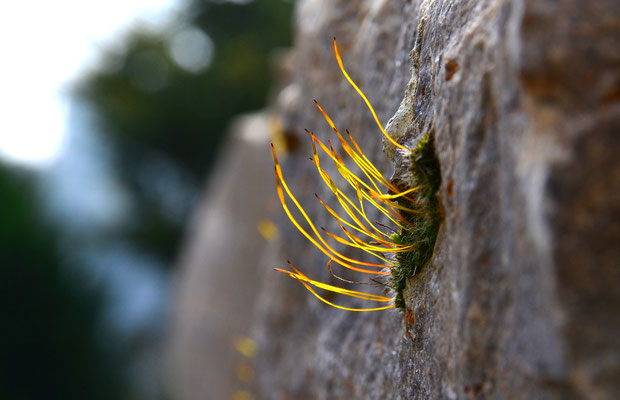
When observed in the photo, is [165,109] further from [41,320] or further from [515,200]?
[515,200]

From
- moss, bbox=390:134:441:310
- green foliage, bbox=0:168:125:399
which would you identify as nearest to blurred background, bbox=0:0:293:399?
green foliage, bbox=0:168:125:399

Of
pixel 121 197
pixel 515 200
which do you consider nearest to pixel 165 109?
pixel 121 197

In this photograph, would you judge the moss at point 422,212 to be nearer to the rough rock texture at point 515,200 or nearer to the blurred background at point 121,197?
the rough rock texture at point 515,200

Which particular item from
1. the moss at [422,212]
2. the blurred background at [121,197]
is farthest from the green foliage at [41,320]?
the moss at [422,212]

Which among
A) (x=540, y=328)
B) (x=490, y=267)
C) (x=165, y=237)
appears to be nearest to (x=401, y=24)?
(x=490, y=267)

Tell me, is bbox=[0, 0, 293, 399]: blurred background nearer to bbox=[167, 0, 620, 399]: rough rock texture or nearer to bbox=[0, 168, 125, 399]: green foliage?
bbox=[0, 168, 125, 399]: green foliage
